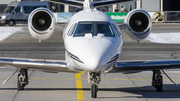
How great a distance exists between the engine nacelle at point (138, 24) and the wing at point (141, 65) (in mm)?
3972

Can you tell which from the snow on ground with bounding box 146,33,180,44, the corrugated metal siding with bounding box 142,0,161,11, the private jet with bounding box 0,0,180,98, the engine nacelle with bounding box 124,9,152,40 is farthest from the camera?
the corrugated metal siding with bounding box 142,0,161,11

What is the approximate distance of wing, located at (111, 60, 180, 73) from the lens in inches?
370

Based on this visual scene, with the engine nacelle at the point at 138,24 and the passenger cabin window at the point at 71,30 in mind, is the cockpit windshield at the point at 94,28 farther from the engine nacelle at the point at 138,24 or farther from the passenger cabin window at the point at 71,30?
the engine nacelle at the point at 138,24

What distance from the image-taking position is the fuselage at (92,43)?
819 cm

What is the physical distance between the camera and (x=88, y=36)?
9195 millimetres

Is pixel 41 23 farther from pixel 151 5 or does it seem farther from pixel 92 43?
pixel 151 5

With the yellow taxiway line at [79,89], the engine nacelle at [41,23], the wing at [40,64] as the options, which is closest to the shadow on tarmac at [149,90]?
the yellow taxiway line at [79,89]

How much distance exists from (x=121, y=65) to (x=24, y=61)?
8.40 feet

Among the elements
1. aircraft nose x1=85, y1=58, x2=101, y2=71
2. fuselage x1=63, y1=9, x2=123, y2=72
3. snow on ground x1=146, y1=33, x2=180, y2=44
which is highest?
fuselage x1=63, y1=9, x2=123, y2=72

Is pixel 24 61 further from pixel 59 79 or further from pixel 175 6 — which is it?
pixel 175 6

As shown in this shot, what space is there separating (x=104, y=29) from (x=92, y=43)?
3.94 feet

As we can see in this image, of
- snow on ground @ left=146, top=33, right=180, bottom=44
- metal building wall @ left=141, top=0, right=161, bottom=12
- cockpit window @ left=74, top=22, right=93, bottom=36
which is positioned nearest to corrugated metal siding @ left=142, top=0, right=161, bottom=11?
metal building wall @ left=141, top=0, right=161, bottom=12

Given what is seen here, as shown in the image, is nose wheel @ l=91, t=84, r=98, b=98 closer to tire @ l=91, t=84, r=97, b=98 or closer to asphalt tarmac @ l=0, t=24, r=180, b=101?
tire @ l=91, t=84, r=97, b=98

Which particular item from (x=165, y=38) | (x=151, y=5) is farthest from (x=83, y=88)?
(x=151, y=5)
